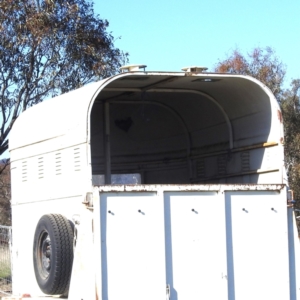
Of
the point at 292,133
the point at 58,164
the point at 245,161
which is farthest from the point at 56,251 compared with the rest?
the point at 292,133

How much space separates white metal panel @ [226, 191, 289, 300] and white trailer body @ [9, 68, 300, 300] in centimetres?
1

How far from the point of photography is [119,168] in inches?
481

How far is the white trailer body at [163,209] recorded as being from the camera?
773cm

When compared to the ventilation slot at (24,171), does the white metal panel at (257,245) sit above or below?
below

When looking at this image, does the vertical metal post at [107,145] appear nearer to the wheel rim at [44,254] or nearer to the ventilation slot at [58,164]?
the ventilation slot at [58,164]

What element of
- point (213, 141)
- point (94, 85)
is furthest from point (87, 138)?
point (213, 141)

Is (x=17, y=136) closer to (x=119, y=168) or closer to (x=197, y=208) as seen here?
(x=119, y=168)

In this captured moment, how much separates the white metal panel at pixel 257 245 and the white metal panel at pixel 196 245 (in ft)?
0.37

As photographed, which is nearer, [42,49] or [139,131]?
[139,131]

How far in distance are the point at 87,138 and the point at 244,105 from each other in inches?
94.6

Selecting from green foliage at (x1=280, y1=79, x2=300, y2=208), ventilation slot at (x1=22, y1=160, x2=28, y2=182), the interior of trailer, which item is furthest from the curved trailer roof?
green foliage at (x1=280, y1=79, x2=300, y2=208)

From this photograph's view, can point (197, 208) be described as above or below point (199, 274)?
above

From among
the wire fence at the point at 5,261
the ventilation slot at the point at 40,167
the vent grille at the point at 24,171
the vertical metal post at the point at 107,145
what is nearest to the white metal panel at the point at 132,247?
the ventilation slot at the point at 40,167

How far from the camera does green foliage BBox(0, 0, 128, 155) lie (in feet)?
60.0
